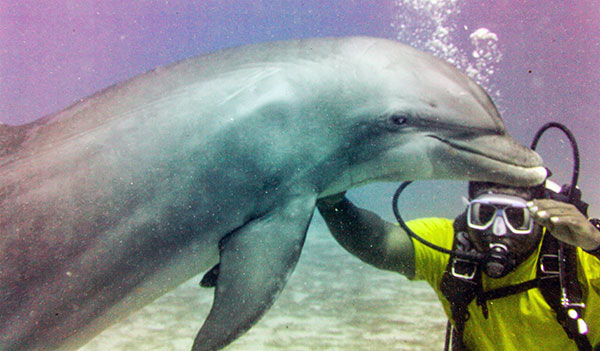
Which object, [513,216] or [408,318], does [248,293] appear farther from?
[408,318]

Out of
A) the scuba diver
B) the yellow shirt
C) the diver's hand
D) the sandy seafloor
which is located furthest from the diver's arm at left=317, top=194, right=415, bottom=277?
the sandy seafloor

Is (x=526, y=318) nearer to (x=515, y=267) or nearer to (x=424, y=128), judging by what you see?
(x=515, y=267)

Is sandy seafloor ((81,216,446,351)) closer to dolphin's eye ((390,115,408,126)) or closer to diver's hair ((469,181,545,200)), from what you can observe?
diver's hair ((469,181,545,200))

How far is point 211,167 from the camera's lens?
250cm

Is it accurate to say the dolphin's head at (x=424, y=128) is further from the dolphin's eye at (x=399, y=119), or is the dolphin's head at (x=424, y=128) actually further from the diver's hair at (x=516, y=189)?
the diver's hair at (x=516, y=189)

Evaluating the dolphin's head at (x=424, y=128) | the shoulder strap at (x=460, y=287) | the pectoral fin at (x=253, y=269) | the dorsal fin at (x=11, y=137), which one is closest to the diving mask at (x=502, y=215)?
the shoulder strap at (x=460, y=287)

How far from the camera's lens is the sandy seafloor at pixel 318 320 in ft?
20.4

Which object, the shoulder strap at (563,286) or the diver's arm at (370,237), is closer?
the shoulder strap at (563,286)

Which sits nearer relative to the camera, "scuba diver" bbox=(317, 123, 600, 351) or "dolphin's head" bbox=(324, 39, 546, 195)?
"dolphin's head" bbox=(324, 39, 546, 195)

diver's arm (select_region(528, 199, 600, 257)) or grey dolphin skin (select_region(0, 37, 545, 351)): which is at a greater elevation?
grey dolphin skin (select_region(0, 37, 545, 351))

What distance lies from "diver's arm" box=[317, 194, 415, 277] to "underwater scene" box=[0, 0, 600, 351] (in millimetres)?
755

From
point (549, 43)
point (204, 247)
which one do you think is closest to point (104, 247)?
point (204, 247)

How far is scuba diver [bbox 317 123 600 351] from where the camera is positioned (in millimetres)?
3166

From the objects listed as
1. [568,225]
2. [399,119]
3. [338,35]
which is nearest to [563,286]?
[568,225]
